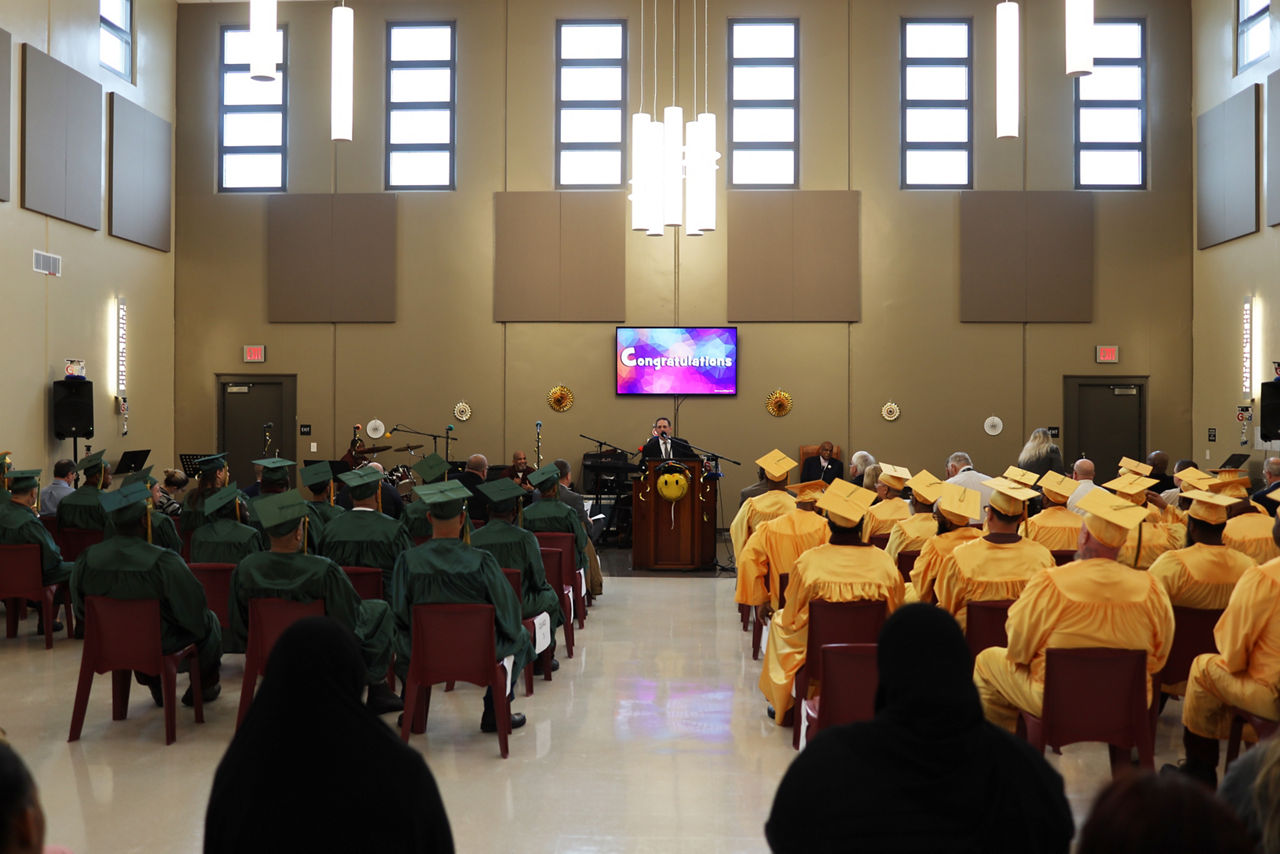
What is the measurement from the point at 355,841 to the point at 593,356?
12308mm

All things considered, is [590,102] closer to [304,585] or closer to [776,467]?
[776,467]

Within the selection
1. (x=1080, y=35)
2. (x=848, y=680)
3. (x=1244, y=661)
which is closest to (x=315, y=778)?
(x=848, y=680)

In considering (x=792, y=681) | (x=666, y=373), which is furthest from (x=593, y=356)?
(x=792, y=681)

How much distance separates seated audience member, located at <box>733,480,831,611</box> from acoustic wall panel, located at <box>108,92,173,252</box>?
32.3 ft

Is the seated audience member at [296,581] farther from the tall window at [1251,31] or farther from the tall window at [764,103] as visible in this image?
the tall window at [1251,31]

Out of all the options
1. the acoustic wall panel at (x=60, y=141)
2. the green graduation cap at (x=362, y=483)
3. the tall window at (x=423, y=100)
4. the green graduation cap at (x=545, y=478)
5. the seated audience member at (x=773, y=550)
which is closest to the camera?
the green graduation cap at (x=362, y=483)

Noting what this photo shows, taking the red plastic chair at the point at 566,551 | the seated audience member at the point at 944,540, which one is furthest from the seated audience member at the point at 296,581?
the seated audience member at the point at 944,540

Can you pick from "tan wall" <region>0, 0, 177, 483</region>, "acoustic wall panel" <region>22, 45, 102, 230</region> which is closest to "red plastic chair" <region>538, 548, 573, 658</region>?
"tan wall" <region>0, 0, 177, 483</region>

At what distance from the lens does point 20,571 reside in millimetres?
6789

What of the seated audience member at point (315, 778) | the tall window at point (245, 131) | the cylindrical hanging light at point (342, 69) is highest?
the tall window at point (245, 131)

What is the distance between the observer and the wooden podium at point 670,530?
32.9 feet

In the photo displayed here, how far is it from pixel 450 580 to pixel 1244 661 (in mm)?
3188

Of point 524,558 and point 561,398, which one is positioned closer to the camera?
point 524,558

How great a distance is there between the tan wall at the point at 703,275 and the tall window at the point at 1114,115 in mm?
195
